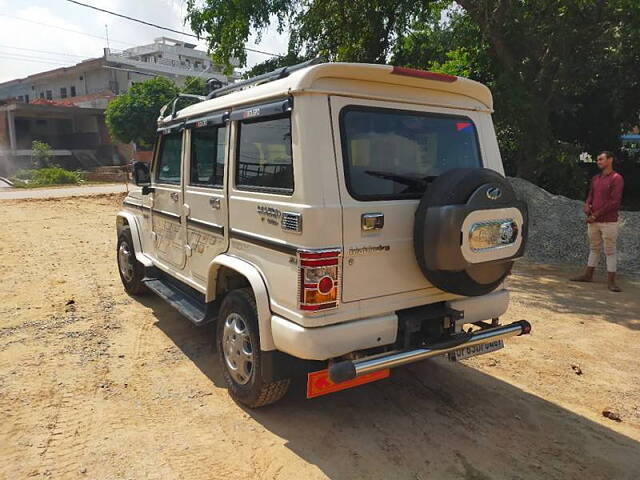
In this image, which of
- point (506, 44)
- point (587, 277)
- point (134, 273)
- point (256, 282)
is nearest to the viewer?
point (256, 282)

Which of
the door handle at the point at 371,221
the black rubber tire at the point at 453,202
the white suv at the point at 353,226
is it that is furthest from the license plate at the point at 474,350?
the door handle at the point at 371,221

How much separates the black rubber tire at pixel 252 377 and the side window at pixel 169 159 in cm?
164

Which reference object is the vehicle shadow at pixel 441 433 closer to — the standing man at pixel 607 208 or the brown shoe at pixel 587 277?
the standing man at pixel 607 208

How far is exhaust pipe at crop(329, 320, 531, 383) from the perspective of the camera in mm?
2885

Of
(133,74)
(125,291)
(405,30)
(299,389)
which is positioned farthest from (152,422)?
(133,74)

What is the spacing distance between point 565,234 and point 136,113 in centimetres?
2836

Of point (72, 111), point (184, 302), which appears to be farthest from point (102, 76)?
point (184, 302)

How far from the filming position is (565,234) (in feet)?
28.4

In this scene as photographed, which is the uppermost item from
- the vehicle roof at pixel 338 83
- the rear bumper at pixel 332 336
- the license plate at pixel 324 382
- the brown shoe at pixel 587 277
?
the vehicle roof at pixel 338 83

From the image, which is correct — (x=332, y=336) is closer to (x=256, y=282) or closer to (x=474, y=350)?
(x=256, y=282)

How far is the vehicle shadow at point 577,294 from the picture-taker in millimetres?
5754

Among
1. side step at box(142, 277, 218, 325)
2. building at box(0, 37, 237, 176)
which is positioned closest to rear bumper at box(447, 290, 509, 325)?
side step at box(142, 277, 218, 325)

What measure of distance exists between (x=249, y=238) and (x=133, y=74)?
1820 inches

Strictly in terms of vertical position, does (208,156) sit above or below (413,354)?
above
